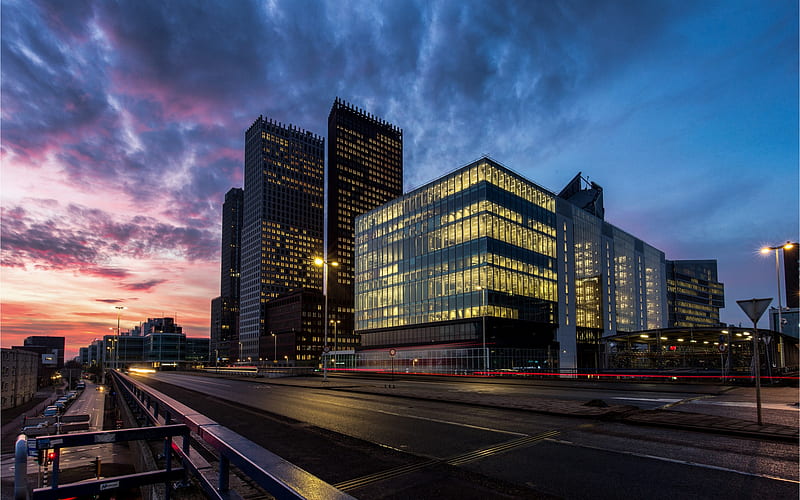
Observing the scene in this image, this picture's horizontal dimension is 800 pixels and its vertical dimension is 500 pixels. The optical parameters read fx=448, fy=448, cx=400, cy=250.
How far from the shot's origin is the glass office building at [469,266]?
7100 cm

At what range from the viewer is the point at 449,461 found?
8766 millimetres

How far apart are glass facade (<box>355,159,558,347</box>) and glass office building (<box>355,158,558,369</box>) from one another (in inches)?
6.7

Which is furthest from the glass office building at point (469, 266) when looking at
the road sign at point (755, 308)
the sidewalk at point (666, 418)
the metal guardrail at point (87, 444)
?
the metal guardrail at point (87, 444)

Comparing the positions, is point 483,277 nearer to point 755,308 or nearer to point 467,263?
point 467,263

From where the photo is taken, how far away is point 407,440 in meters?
11.0

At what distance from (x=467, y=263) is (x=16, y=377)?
79914 millimetres

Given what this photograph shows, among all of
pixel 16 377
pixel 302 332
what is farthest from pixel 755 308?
pixel 302 332

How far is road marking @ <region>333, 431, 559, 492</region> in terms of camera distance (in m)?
7.37

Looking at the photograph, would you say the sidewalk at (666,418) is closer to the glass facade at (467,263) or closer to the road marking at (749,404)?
the road marking at (749,404)

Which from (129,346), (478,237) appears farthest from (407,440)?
(129,346)

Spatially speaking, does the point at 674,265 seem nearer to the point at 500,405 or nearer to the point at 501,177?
the point at 501,177

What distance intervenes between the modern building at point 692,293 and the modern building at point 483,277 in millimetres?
93636

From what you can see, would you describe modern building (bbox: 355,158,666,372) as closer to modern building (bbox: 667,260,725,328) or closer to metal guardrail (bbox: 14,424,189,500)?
metal guardrail (bbox: 14,424,189,500)

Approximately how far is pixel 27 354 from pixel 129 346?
12096cm
